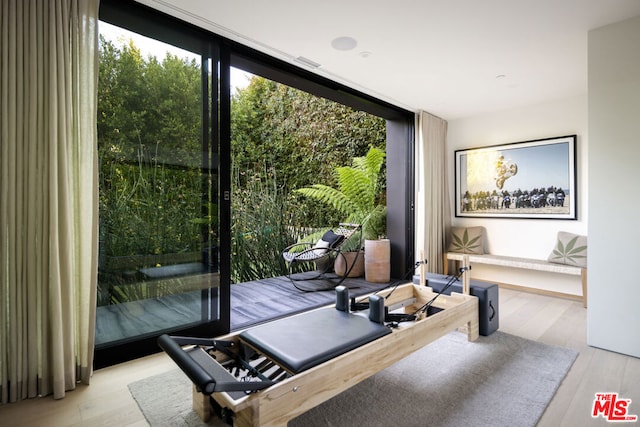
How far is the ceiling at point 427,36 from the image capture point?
7.24 feet

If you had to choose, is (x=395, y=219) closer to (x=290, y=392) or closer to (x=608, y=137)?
(x=608, y=137)

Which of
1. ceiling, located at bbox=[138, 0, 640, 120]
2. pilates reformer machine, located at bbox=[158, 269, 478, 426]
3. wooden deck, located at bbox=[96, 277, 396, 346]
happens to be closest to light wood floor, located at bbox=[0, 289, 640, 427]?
wooden deck, located at bbox=[96, 277, 396, 346]

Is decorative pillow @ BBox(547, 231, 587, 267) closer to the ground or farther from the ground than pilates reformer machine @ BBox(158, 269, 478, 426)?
farther from the ground

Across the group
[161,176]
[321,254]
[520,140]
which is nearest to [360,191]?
[321,254]

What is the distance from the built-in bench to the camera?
3.60 m

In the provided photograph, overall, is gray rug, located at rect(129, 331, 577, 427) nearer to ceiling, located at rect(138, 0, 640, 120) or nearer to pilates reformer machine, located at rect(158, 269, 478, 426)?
pilates reformer machine, located at rect(158, 269, 478, 426)

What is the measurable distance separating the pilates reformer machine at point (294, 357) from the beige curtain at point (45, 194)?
782 millimetres

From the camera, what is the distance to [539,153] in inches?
166

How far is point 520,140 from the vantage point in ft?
14.4

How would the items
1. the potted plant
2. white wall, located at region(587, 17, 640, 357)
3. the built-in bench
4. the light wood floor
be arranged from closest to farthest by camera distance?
the light wood floor < white wall, located at region(587, 17, 640, 357) < the built-in bench < the potted plant

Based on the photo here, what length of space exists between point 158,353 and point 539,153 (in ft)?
15.1

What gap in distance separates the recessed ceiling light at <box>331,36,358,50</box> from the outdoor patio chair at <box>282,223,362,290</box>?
2.15 metres

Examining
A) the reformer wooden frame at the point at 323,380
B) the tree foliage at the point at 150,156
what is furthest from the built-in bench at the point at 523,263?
the tree foliage at the point at 150,156

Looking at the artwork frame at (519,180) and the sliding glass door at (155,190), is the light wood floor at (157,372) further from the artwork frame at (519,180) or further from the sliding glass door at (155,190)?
the artwork frame at (519,180)
